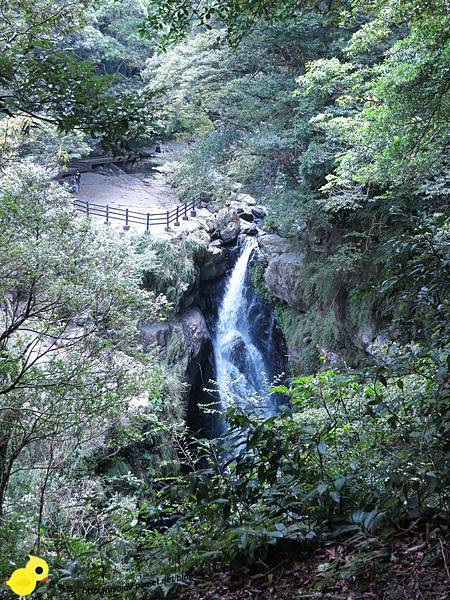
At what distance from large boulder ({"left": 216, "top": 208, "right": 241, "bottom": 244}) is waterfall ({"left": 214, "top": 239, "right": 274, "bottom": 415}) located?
77cm

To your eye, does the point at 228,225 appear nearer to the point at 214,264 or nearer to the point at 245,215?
the point at 245,215

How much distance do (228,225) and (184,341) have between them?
5.28m

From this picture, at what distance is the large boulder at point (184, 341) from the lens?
12773mm

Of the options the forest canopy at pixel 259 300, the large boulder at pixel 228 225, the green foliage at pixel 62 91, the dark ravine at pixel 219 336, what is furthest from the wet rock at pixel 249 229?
the green foliage at pixel 62 91

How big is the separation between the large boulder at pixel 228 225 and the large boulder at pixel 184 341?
3287 mm

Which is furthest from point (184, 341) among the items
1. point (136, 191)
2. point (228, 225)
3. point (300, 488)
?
point (300, 488)

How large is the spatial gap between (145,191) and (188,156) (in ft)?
29.8

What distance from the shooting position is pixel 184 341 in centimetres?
A: 1334

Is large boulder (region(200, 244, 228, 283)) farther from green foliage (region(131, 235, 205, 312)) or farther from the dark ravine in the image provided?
green foliage (region(131, 235, 205, 312))

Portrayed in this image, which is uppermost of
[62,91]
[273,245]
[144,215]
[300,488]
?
[144,215]

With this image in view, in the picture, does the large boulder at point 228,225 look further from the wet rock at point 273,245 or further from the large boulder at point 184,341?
the large boulder at point 184,341

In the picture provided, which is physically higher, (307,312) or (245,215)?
(245,215)

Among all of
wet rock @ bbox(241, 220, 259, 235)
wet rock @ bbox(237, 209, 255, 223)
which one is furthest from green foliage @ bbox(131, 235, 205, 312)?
wet rock @ bbox(237, 209, 255, 223)

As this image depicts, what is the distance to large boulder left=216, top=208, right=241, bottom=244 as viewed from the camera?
16812 millimetres
